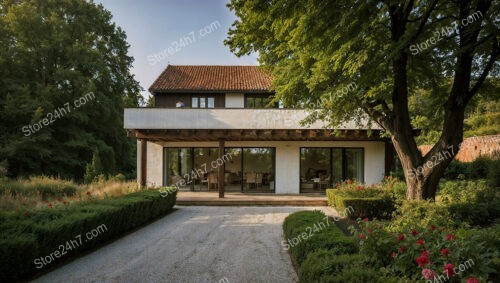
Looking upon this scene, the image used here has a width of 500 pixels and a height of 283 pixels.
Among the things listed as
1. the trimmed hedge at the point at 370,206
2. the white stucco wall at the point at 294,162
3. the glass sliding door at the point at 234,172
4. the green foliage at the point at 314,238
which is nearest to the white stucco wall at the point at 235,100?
the white stucco wall at the point at 294,162

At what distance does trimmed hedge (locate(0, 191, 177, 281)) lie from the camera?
15.0 feet

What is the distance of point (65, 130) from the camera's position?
2312 centimetres

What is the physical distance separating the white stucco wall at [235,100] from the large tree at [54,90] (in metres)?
11.1

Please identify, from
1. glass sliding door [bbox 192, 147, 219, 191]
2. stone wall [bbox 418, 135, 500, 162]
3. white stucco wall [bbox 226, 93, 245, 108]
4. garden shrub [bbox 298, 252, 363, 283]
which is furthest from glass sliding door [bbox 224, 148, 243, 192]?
garden shrub [bbox 298, 252, 363, 283]

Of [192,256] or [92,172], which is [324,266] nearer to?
[192,256]

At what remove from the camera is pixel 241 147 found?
15617 millimetres

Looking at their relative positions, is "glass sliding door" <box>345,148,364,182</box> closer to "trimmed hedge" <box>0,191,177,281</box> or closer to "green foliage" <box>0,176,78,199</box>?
"trimmed hedge" <box>0,191,177,281</box>

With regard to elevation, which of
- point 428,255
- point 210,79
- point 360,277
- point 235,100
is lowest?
point 360,277

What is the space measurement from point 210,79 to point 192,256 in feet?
46.5

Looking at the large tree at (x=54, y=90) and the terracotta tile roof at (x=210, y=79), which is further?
the large tree at (x=54, y=90)

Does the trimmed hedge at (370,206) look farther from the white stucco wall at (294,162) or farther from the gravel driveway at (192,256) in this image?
the white stucco wall at (294,162)

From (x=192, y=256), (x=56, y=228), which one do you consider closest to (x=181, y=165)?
(x=192, y=256)

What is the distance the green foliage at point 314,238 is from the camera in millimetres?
4598

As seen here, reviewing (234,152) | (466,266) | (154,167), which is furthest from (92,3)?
(466,266)
